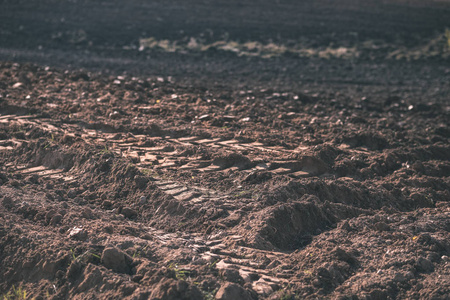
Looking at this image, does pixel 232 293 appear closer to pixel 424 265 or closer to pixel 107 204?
pixel 424 265

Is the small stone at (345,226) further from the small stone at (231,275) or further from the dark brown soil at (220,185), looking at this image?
the small stone at (231,275)

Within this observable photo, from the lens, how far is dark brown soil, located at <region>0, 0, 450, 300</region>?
4.40 meters

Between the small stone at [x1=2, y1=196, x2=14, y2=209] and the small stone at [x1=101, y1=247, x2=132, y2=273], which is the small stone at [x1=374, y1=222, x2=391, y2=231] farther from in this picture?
the small stone at [x1=2, y1=196, x2=14, y2=209]

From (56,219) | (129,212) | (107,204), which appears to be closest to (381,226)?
(129,212)

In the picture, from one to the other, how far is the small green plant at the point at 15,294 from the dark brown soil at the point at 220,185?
2cm

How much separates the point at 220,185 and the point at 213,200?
41 cm

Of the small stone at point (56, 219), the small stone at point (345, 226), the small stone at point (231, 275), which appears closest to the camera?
the small stone at point (231, 275)

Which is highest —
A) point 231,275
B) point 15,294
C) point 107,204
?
point 231,275

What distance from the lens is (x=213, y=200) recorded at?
5.70 meters

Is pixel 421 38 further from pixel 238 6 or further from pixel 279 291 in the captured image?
pixel 279 291

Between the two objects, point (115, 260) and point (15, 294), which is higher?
point (115, 260)

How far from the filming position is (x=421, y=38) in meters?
18.8

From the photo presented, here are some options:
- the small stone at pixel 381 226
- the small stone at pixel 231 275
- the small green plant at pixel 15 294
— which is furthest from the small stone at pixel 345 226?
the small green plant at pixel 15 294

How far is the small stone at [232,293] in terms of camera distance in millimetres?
4008
